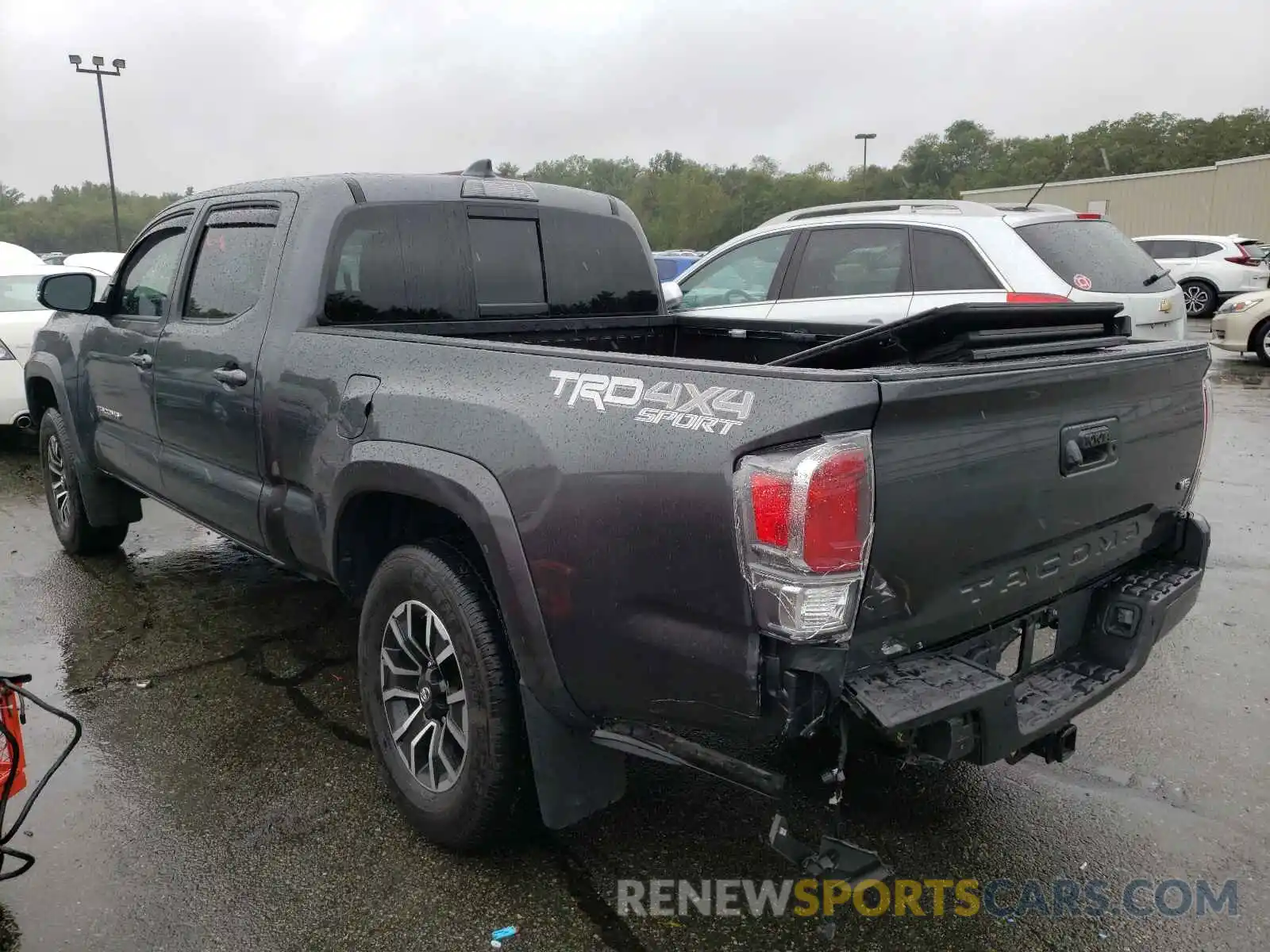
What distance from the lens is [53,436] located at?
215 inches

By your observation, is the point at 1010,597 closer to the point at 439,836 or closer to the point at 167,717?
the point at 439,836

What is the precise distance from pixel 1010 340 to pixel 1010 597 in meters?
0.64

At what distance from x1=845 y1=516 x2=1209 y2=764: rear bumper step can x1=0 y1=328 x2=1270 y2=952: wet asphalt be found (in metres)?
0.30

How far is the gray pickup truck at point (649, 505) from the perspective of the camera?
1.93 meters

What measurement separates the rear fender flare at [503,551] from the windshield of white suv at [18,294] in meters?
7.63

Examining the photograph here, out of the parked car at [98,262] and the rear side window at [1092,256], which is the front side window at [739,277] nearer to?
the rear side window at [1092,256]

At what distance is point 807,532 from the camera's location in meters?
1.85

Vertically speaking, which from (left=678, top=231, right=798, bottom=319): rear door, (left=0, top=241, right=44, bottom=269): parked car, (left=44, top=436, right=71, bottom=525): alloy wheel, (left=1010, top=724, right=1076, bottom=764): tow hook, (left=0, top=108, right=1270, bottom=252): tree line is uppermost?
(left=0, top=108, right=1270, bottom=252): tree line

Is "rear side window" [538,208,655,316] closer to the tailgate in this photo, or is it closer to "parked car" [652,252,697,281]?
the tailgate

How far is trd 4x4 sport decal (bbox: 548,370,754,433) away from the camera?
1971 millimetres

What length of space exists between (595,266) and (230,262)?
1467 mm

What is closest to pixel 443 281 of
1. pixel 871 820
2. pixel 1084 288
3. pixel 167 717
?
pixel 167 717

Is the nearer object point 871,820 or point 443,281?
point 871,820

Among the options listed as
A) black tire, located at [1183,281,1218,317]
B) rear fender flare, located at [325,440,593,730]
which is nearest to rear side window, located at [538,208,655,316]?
rear fender flare, located at [325,440,593,730]
